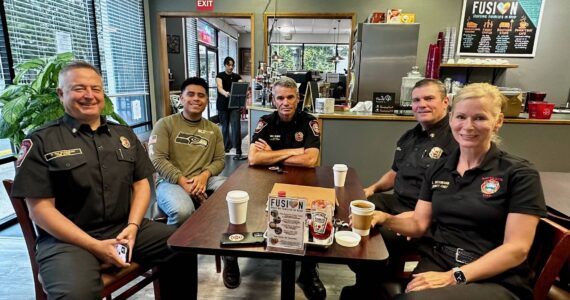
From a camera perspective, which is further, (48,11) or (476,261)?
(48,11)

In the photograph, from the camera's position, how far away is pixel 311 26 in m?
9.67

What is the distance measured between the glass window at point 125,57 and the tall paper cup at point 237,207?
3.53 metres

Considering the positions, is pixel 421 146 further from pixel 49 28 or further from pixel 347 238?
pixel 49 28

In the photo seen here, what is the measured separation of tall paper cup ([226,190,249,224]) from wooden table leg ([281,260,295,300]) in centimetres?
26

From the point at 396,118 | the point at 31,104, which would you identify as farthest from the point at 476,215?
the point at 31,104

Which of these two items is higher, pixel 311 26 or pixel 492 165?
pixel 311 26

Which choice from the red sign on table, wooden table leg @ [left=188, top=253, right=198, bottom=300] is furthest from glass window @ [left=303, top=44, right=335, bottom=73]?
wooden table leg @ [left=188, top=253, right=198, bottom=300]

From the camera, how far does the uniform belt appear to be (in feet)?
3.89

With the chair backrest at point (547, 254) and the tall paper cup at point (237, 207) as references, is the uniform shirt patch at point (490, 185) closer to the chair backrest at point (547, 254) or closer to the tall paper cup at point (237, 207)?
the chair backrest at point (547, 254)

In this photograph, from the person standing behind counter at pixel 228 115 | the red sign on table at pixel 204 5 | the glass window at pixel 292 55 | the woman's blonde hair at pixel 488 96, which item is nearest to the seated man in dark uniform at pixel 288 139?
the woman's blonde hair at pixel 488 96

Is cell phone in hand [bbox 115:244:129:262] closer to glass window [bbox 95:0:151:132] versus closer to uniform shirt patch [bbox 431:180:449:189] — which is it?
uniform shirt patch [bbox 431:180:449:189]

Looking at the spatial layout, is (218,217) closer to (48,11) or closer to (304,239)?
(304,239)

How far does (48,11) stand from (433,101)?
3.42m

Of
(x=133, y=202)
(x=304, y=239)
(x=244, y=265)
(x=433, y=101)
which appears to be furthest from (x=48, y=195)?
(x=433, y=101)
